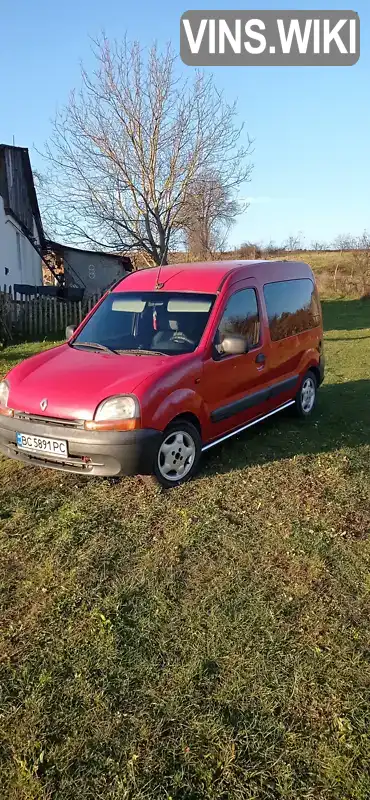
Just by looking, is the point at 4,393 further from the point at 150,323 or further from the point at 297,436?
the point at 297,436

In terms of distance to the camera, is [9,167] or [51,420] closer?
[51,420]

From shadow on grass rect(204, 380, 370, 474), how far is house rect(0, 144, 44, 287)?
15.5 metres

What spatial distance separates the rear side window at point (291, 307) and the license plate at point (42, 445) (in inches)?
112

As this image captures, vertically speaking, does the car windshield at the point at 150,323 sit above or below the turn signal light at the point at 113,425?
above

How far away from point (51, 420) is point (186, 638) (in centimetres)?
215

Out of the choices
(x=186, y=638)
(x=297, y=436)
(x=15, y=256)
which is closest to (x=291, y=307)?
(x=297, y=436)

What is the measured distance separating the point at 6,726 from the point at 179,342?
342 centimetres

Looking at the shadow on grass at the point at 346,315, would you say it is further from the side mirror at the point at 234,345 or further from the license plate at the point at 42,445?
the license plate at the point at 42,445

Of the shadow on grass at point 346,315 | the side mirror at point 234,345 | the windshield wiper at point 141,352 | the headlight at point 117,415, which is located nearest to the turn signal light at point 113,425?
the headlight at point 117,415

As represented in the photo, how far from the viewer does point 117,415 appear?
168 inches

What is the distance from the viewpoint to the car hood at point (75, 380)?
4359 millimetres

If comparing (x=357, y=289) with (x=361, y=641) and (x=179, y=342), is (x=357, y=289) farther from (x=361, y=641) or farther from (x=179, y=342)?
(x=361, y=641)

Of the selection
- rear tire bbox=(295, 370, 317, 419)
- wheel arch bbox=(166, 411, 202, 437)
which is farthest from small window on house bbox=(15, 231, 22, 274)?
wheel arch bbox=(166, 411, 202, 437)

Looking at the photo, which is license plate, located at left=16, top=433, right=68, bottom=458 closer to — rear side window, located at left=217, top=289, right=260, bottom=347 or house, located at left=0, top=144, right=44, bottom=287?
rear side window, located at left=217, top=289, right=260, bottom=347
